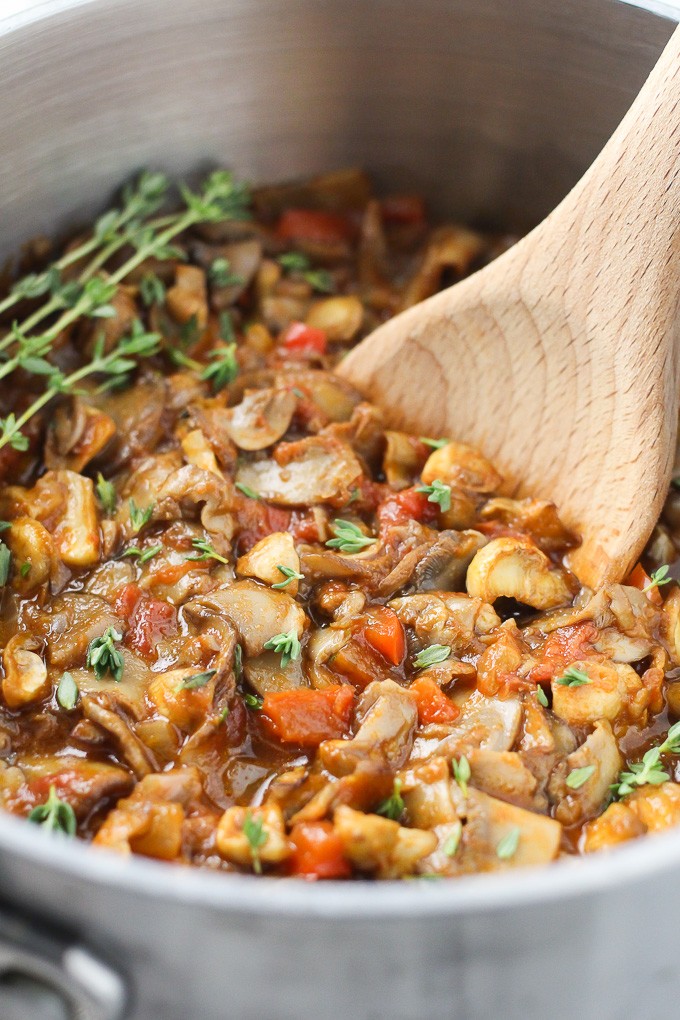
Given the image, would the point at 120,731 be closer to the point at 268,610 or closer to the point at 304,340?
the point at 268,610

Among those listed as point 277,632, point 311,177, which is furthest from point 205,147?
point 277,632

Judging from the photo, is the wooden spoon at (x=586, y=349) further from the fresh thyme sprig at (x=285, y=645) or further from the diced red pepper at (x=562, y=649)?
the fresh thyme sprig at (x=285, y=645)

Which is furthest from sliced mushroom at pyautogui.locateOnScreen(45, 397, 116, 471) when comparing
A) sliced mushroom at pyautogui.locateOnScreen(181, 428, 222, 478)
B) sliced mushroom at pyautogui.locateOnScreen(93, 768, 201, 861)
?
sliced mushroom at pyautogui.locateOnScreen(93, 768, 201, 861)

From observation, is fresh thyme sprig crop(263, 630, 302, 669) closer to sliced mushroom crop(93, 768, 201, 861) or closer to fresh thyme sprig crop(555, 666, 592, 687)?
sliced mushroom crop(93, 768, 201, 861)

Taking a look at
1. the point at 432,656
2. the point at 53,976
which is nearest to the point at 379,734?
the point at 432,656

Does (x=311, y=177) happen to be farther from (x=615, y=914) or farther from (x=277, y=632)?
(x=615, y=914)

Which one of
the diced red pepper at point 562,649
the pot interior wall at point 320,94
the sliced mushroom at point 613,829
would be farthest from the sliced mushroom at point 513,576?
the pot interior wall at point 320,94
